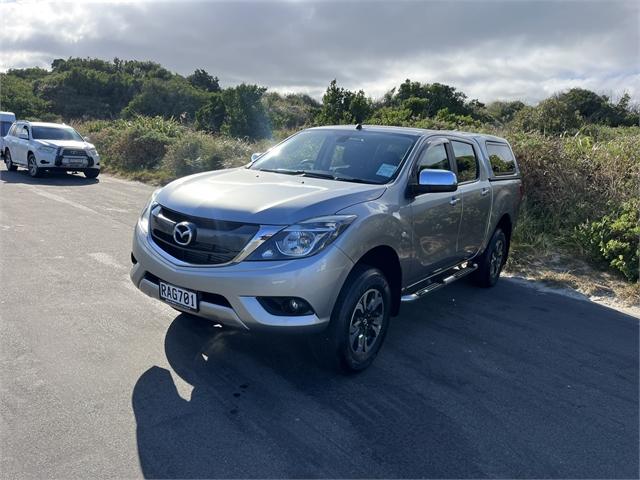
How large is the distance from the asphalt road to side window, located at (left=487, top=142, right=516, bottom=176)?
1754mm

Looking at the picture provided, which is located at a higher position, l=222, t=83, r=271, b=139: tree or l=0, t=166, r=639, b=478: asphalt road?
l=222, t=83, r=271, b=139: tree

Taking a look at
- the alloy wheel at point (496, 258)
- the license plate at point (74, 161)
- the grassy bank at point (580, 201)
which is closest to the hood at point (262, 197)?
the alloy wheel at point (496, 258)

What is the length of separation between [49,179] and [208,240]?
13.6 metres

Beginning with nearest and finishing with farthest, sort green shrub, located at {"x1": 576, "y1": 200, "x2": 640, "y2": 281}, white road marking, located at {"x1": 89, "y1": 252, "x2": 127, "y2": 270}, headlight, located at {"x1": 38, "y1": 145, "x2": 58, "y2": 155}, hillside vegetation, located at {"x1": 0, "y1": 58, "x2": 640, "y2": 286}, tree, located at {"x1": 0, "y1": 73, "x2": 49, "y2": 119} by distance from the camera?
white road marking, located at {"x1": 89, "y1": 252, "x2": 127, "y2": 270} < green shrub, located at {"x1": 576, "y1": 200, "x2": 640, "y2": 281} < hillside vegetation, located at {"x1": 0, "y1": 58, "x2": 640, "y2": 286} < headlight, located at {"x1": 38, "y1": 145, "x2": 58, "y2": 155} < tree, located at {"x1": 0, "y1": 73, "x2": 49, "y2": 119}

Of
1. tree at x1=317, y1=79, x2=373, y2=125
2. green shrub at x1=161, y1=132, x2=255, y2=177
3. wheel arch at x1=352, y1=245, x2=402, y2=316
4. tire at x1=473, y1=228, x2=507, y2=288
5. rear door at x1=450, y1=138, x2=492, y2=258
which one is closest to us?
wheel arch at x1=352, y1=245, x2=402, y2=316

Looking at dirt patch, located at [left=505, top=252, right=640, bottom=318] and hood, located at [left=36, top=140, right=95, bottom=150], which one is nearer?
dirt patch, located at [left=505, top=252, right=640, bottom=318]

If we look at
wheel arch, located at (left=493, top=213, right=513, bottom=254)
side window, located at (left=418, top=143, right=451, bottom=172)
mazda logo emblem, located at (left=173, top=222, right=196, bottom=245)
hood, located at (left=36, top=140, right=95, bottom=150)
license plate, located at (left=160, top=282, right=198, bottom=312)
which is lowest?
license plate, located at (left=160, top=282, right=198, bottom=312)

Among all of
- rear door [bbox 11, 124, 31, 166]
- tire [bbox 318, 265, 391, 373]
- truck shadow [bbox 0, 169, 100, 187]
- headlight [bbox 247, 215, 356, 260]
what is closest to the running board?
tire [bbox 318, 265, 391, 373]

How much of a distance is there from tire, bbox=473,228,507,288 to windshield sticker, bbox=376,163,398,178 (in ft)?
7.32

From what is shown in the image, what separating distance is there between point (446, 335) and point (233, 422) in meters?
2.32

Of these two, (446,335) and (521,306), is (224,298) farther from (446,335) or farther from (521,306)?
(521,306)

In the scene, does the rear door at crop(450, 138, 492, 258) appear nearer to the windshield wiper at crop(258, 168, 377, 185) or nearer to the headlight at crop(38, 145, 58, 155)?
the windshield wiper at crop(258, 168, 377, 185)

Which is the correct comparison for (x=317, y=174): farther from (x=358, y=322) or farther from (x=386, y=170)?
(x=358, y=322)

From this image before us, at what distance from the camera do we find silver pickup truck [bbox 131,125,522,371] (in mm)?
3295
